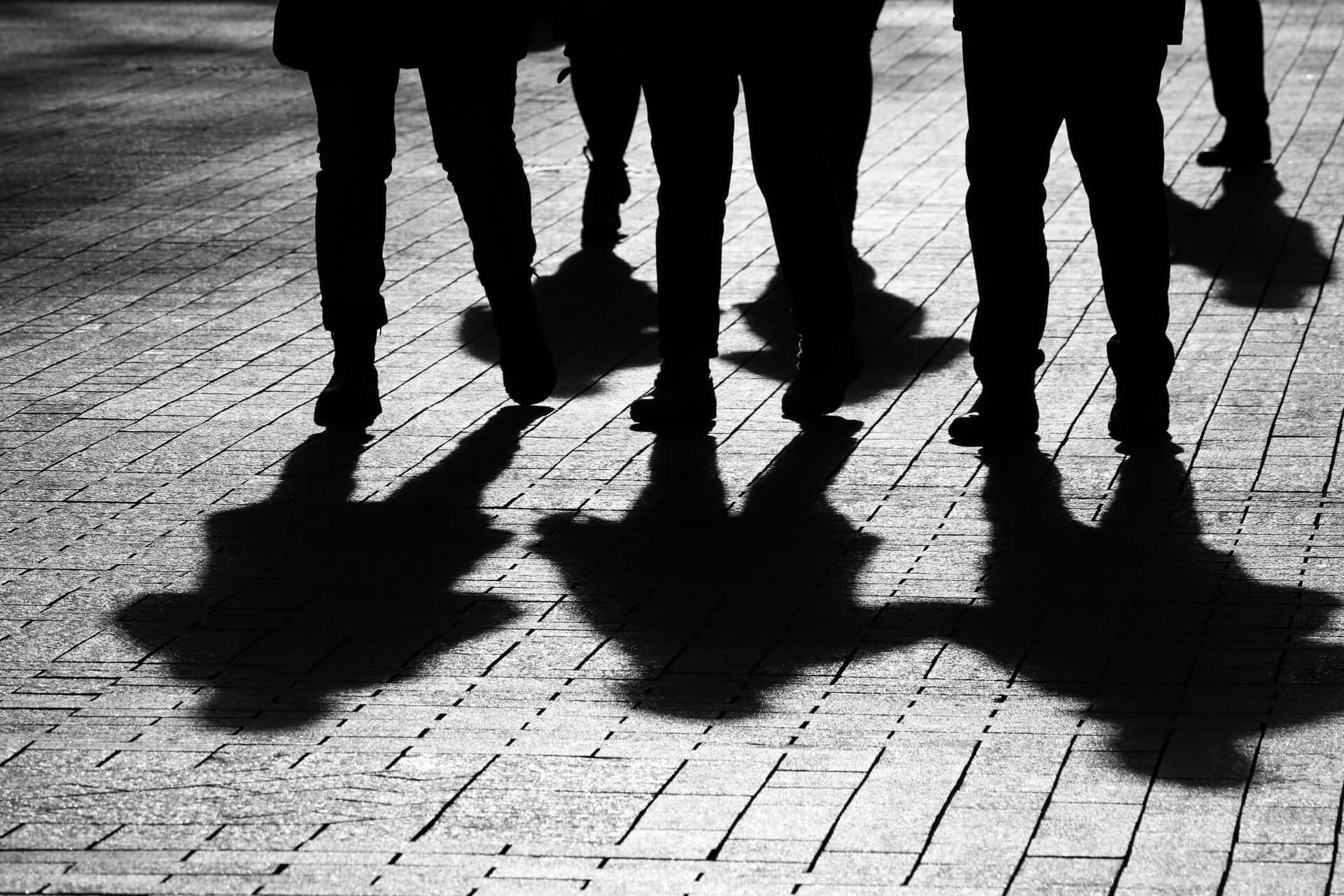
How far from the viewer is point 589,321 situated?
8.14 metres

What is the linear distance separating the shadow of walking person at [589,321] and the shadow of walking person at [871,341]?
0.35m

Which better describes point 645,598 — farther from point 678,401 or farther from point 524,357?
point 524,357

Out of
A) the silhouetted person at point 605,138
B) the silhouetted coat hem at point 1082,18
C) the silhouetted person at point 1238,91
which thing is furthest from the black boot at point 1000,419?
the silhouetted person at point 1238,91

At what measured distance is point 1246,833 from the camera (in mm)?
3688

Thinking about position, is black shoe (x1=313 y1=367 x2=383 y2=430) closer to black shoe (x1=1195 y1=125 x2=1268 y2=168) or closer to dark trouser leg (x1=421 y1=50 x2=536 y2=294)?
dark trouser leg (x1=421 y1=50 x2=536 y2=294)

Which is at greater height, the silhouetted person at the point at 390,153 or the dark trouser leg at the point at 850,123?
the silhouetted person at the point at 390,153

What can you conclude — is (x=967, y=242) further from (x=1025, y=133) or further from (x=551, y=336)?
(x=1025, y=133)

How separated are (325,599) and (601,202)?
4.71 m

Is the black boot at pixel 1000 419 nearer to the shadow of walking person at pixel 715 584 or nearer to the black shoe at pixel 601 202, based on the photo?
the shadow of walking person at pixel 715 584

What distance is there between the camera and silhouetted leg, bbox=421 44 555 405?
6.64 m

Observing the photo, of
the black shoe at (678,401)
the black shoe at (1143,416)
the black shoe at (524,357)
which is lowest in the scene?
the black shoe at (1143,416)

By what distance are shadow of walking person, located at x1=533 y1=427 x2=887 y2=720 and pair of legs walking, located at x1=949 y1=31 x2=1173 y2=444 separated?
1.64 feet

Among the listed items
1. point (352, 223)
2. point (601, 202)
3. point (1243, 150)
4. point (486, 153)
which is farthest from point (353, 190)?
point (1243, 150)

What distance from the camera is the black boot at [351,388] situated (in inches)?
262
